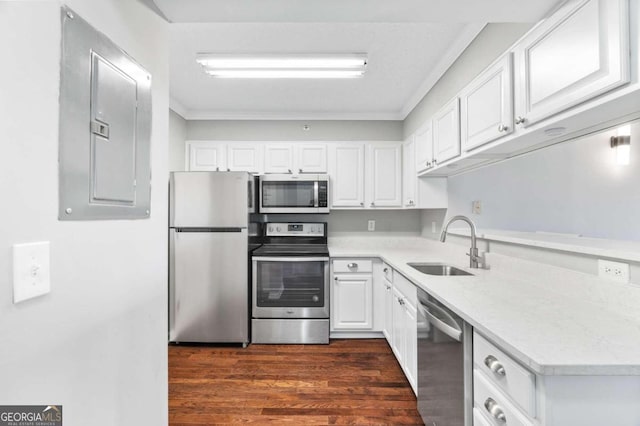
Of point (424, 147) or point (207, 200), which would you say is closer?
point (424, 147)

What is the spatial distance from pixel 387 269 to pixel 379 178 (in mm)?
1106

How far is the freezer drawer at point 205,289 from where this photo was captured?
273cm

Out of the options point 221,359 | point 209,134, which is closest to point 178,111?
point 209,134

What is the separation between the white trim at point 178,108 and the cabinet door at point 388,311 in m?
2.83

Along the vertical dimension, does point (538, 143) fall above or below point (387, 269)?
above

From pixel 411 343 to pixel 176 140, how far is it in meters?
3.05

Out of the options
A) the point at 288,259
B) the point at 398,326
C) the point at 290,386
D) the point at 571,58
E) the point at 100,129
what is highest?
the point at 571,58

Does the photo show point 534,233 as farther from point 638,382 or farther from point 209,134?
point 209,134

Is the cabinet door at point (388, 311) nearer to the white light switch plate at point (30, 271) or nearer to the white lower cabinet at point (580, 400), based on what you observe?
the white lower cabinet at point (580, 400)

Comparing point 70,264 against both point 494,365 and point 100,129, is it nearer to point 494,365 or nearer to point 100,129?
point 100,129

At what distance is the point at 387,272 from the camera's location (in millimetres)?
2592

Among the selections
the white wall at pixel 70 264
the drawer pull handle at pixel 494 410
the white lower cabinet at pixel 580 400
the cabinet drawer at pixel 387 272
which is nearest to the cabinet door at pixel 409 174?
the cabinet drawer at pixel 387 272

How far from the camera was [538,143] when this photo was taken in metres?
1.48

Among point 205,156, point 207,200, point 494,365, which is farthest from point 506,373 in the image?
point 205,156
